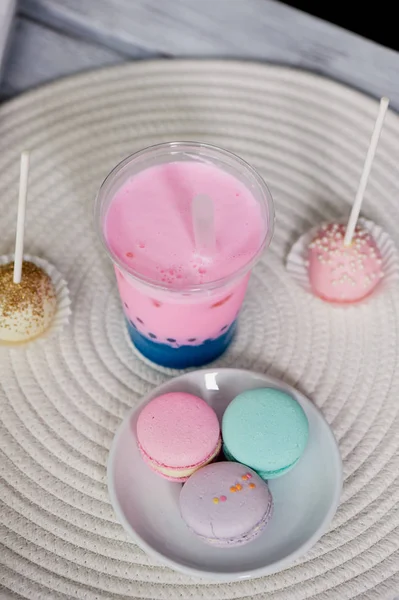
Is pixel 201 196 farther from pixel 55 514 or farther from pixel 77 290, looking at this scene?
pixel 55 514

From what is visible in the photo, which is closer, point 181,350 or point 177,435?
point 177,435

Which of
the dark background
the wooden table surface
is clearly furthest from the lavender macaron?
the dark background

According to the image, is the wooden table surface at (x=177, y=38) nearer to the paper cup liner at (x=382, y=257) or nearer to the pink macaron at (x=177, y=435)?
the paper cup liner at (x=382, y=257)

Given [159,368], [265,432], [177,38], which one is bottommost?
[159,368]

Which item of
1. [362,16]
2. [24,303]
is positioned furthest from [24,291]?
[362,16]

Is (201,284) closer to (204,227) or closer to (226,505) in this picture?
(204,227)

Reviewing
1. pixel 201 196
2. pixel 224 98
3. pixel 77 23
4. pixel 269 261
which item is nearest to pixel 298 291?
pixel 269 261
